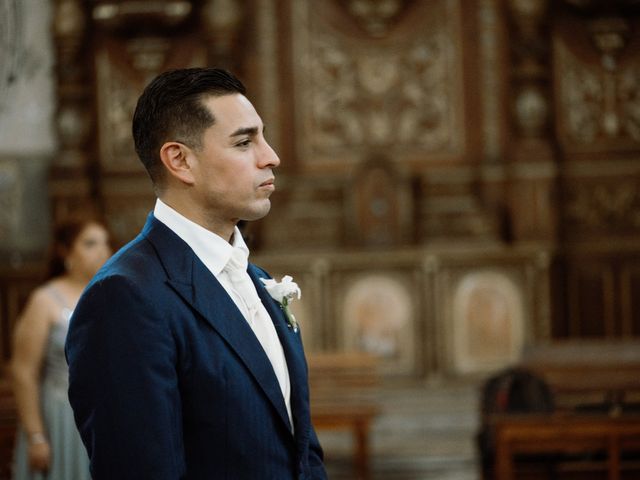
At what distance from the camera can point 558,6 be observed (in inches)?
→ 310

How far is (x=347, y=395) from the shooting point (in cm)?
579

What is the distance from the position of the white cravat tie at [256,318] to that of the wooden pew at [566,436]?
2.88m

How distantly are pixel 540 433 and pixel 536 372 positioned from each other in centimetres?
107

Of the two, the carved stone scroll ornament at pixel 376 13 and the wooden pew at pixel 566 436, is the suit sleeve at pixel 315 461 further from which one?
the carved stone scroll ornament at pixel 376 13

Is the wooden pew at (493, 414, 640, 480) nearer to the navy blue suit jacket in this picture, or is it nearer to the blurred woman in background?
the blurred woman in background

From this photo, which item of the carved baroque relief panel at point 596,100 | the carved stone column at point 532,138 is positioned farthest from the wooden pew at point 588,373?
the carved baroque relief panel at point 596,100

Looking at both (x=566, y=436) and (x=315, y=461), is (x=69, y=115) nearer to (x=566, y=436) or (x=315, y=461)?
(x=566, y=436)

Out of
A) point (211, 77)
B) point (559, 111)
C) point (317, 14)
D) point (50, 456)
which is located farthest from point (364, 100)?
point (211, 77)

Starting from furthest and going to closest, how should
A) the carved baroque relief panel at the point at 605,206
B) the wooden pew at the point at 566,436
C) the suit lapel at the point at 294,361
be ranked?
1. the carved baroque relief panel at the point at 605,206
2. the wooden pew at the point at 566,436
3. the suit lapel at the point at 294,361

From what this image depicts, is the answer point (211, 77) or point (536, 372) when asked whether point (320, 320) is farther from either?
point (211, 77)

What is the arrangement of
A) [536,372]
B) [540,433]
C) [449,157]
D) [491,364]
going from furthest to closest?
[449,157] < [491,364] < [536,372] < [540,433]

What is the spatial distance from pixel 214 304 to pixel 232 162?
0.75ft

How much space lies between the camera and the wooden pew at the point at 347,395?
17.6 feet

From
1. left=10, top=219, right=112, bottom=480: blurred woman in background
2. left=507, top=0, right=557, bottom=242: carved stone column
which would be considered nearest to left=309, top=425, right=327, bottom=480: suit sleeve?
left=10, top=219, right=112, bottom=480: blurred woman in background
